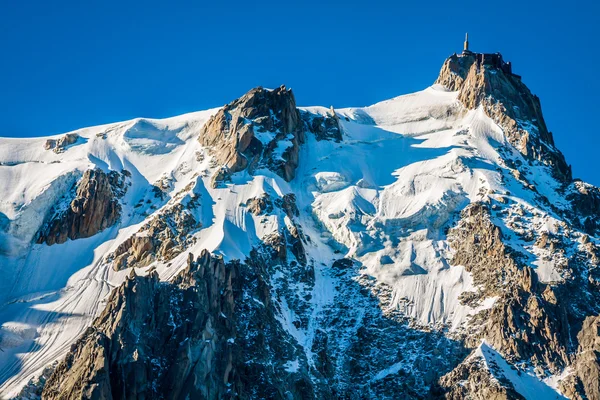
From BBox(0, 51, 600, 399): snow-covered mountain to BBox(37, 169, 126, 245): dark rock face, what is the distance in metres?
0.28

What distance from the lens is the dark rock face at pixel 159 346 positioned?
460 ft

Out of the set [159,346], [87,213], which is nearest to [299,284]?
[159,346]

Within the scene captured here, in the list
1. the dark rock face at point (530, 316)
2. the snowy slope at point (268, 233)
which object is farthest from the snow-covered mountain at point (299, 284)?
the snowy slope at point (268, 233)

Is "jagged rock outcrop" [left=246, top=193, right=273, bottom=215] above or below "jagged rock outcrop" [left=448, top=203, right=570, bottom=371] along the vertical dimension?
above

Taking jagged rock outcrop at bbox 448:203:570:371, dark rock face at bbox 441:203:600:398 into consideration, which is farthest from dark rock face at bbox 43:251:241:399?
jagged rock outcrop at bbox 448:203:570:371

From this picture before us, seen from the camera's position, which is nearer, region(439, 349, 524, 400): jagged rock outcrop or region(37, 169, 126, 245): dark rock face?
region(439, 349, 524, 400): jagged rock outcrop

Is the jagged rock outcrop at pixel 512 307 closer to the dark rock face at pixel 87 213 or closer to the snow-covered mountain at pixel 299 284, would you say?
the snow-covered mountain at pixel 299 284

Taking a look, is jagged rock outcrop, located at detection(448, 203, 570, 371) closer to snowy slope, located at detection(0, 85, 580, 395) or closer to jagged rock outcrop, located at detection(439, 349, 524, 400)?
snowy slope, located at detection(0, 85, 580, 395)

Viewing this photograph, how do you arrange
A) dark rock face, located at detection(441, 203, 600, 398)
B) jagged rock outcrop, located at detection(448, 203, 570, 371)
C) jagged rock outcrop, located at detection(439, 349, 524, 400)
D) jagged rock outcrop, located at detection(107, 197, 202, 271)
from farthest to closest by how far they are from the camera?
jagged rock outcrop, located at detection(107, 197, 202, 271) < jagged rock outcrop, located at detection(448, 203, 570, 371) < dark rock face, located at detection(441, 203, 600, 398) < jagged rock outcrop, located at detection(439, 349, 524, 400)

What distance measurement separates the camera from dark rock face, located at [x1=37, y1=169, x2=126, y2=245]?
617 ft

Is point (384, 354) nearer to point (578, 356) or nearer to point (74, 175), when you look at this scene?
point (578, 356)

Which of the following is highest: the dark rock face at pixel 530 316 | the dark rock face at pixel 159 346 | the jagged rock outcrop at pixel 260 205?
the jagged rock outcrop at pixel 260 205

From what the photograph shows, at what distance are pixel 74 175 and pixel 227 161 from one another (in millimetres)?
26250

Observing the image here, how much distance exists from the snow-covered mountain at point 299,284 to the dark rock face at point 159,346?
0.27 m
